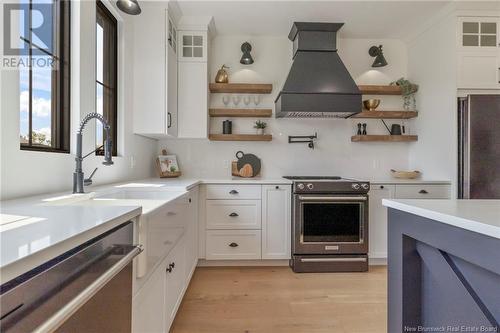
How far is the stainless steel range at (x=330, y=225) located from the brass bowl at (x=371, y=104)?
1.07 meters

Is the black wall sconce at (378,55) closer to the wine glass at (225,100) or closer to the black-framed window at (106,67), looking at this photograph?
the wine glass at (225,100)

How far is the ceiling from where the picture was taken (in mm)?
2787

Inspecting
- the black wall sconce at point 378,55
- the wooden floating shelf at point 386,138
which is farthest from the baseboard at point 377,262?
the black wall sconce at point 378,55

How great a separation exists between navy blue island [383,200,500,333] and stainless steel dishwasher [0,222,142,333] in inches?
40.7

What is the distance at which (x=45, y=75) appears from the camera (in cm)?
158

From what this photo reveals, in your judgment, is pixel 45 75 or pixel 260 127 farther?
pixel 260 127

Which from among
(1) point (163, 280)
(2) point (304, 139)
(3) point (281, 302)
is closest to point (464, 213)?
(1) point (163, 280)

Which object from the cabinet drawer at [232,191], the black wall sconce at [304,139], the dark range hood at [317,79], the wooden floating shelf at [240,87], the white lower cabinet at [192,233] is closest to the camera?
the white lower cabinet at [192,233]

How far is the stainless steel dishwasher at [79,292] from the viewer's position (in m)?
0.52

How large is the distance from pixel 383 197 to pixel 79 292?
2.93 m

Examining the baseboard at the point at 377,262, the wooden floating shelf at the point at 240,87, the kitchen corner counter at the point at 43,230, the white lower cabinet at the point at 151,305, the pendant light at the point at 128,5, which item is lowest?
the baseboard at the point at 377,262

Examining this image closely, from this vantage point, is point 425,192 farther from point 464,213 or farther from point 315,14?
point 464,213

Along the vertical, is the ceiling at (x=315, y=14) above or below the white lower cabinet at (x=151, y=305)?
above

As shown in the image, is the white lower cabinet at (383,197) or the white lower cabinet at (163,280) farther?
the white lower cabinet at (383,197)
